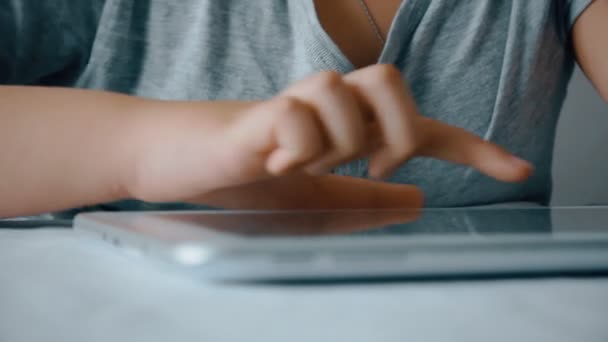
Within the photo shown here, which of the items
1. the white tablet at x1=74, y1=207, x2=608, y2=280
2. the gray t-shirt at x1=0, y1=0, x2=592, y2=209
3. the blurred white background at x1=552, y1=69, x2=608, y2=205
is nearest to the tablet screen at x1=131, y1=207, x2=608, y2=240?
the white tablet at x1=74, y1=207, x2=608, y2=280

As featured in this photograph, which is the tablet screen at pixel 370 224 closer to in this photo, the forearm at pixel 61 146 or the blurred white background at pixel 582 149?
the forearm at pixel 61 146

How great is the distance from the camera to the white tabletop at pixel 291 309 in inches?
4.6

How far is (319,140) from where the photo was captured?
0.20m

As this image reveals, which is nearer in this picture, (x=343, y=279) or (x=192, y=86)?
(x=343, y=279)

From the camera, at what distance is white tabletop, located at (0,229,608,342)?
12 cm

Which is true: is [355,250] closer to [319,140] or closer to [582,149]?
[319,140]

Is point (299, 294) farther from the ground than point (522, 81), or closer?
farther from the ground

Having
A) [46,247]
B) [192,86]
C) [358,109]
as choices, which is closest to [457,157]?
[358,109]

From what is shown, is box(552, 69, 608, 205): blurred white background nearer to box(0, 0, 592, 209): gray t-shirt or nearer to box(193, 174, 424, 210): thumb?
Result: box(0, 0, 592, 209): gray t-shirt

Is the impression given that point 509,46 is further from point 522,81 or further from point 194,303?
point 194,303

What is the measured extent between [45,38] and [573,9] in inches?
17.0

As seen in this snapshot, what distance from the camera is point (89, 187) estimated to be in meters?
0.28

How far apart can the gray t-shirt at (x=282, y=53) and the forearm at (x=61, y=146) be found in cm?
15

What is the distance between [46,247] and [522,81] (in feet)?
1.37
